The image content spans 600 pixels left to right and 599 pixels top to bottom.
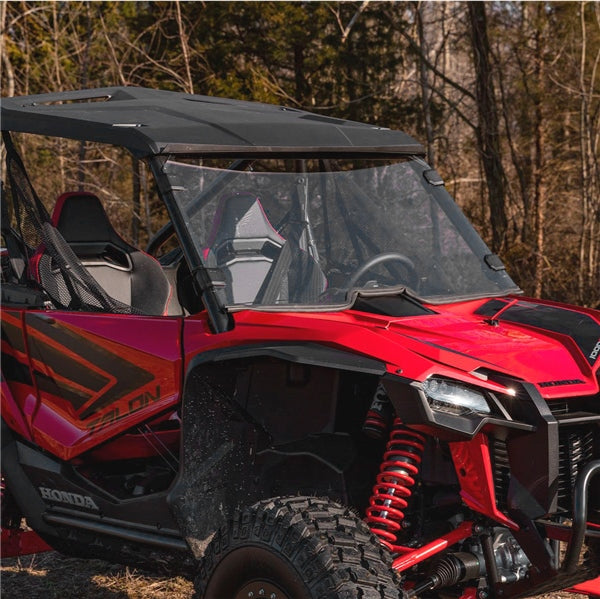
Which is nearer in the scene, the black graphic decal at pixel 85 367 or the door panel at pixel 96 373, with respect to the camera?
the door panel at pixel 96 373

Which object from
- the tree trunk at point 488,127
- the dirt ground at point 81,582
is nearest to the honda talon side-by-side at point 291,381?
the dirt ground at point 81,582

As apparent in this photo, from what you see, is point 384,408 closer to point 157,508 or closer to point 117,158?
point 157,508

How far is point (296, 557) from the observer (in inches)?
114

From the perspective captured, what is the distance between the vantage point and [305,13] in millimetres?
15242

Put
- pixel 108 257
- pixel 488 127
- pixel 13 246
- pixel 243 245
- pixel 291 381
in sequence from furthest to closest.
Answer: pixel 488 127
pixel 108 257
pixel 13 246
pixel 243 245
pixel 291 381

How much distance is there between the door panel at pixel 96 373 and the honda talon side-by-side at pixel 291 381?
10 millimetres

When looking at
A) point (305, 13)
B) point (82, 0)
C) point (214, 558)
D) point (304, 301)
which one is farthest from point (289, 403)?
point (82, 0)

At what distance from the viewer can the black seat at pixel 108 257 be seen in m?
4.67

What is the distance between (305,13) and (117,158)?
12.4ft

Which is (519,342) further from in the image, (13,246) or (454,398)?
(13,246)

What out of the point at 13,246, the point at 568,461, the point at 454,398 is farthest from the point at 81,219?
the point at 568,461

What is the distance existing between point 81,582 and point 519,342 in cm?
280

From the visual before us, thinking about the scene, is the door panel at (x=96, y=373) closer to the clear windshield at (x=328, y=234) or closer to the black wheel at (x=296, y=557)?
the clear windshield at (x=328, y=234)

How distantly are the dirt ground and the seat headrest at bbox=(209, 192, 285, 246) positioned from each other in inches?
75.4
